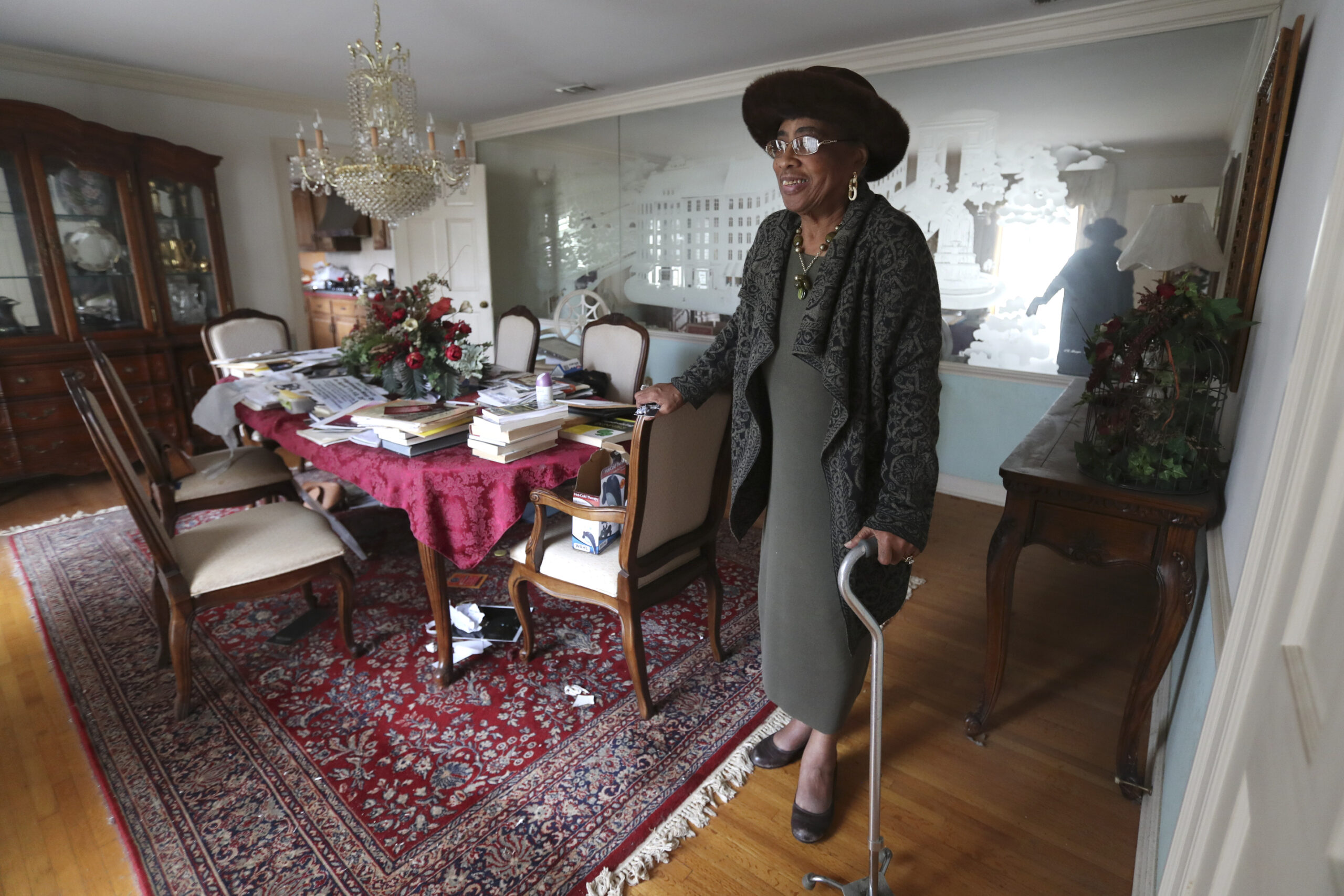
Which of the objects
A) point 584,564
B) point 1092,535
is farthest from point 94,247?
point 1092,535

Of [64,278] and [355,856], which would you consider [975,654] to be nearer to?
[355,856]

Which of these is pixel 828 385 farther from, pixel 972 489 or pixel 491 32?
pixel 491 32

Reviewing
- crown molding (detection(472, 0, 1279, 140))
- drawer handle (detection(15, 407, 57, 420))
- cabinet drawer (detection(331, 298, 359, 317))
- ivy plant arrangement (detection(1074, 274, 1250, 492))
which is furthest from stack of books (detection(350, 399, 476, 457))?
cabinet drawer (detection(331, 298, 359, 317))

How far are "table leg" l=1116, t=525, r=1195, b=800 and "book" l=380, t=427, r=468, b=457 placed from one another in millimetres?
1883

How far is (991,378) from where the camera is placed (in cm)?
354

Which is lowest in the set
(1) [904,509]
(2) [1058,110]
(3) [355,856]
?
(3) [355,856]

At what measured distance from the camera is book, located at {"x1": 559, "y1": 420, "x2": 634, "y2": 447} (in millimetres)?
2102

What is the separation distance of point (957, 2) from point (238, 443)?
358 cm

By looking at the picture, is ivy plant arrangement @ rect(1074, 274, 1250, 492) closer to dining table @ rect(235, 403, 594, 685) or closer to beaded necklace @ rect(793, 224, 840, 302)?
beaded necklace @ rect(793, 224, 840, 302)

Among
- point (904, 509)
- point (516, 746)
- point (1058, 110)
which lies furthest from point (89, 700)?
point (1058, 110)

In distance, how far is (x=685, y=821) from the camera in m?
1.59

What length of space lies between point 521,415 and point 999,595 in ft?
4.65

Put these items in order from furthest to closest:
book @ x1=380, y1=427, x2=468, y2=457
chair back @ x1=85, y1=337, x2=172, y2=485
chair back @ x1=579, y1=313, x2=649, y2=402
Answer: chair back @ x1=579, y1=313, x2=649, y2=402 → chair back @ x1=85, y1=337, x2=172, y2=485 → book @ x1=380, y1=427, x2=468, y2=457

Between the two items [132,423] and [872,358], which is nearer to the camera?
[872,358]
